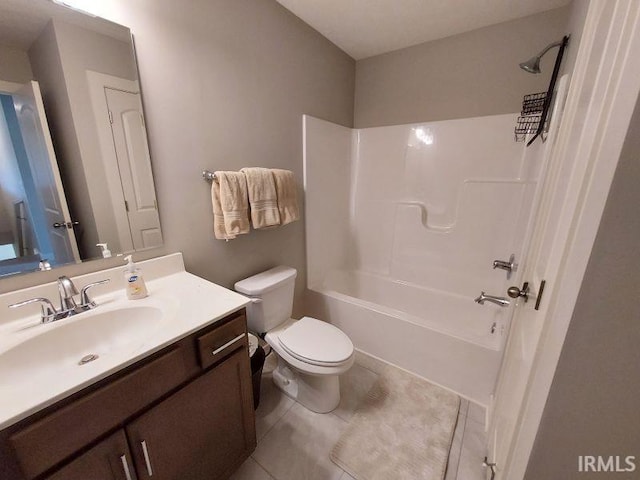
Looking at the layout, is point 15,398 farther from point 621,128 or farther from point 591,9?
point 591,9

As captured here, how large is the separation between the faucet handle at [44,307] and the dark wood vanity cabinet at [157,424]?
1.42 ft

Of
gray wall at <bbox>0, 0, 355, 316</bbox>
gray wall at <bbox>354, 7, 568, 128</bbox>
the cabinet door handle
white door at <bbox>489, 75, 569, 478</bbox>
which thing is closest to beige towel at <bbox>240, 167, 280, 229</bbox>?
gray wall at <bbox>0, 0, 355, 316</bbox>

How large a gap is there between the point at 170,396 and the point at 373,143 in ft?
7.42

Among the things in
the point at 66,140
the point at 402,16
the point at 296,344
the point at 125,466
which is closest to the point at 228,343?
the point at 125,466

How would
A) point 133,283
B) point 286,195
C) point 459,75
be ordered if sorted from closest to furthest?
point 133,283 → point 286,195 → point 459,75

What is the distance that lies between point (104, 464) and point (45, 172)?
3.09ft

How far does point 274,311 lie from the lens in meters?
1.56

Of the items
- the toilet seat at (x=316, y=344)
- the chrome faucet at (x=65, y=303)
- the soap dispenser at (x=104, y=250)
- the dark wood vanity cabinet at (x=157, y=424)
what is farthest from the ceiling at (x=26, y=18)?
the toilet seat at (x=316, y=344)

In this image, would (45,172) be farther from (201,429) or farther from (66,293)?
(201,429)

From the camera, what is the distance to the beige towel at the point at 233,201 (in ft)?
4.33

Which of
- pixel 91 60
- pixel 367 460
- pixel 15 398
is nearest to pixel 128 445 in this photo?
pixel 15 398

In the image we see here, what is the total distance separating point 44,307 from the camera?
2.84ft

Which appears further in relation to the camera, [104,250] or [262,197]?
[262,197]

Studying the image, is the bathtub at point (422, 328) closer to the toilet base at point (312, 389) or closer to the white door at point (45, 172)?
the toilet base at point (312, 389)
